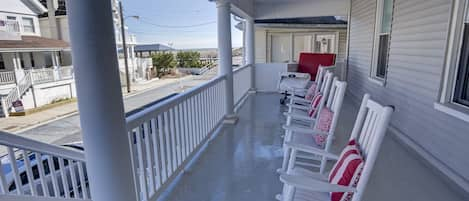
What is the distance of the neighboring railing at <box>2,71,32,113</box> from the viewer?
1.36 m

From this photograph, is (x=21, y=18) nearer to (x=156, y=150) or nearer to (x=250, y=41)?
(x=156, y=150)

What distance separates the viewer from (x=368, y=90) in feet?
16.3

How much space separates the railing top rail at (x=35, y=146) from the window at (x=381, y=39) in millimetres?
4252

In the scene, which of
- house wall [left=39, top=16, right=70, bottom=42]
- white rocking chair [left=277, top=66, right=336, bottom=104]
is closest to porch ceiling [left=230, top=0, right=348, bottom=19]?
white rocking chair [left=277, top=66, right=336, bottom=104]

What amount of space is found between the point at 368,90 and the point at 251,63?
2.91 metres

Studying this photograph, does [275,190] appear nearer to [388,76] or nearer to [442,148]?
[442,148]

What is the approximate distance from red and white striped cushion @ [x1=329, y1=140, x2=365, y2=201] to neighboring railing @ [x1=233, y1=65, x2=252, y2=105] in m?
3.89

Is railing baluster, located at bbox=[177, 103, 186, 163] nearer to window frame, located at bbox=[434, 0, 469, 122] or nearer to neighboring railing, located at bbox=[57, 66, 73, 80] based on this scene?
neighboring railing, located at bbox=[57, 66, 73, 80]

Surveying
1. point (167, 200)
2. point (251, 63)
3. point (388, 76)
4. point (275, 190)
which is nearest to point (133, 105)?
point (167, 200)

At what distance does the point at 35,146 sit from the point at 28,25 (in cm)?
73

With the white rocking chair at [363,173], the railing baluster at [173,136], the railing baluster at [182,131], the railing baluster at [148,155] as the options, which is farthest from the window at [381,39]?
the railing baluster at [148,155]

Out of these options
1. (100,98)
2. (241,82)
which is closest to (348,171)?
(100,98)

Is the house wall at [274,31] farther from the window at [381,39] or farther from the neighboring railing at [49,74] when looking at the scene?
the neighboring railing at [49,74]

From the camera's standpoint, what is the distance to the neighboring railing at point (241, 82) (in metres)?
5.50
